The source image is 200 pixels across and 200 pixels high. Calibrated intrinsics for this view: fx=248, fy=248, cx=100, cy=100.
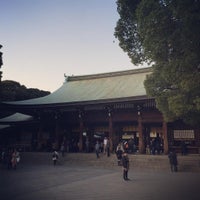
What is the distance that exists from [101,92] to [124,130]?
168 inches

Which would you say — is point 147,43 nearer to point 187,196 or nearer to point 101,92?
point 187,196

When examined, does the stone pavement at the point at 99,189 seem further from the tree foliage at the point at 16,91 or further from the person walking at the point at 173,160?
the tree foliage at the point at 16,91

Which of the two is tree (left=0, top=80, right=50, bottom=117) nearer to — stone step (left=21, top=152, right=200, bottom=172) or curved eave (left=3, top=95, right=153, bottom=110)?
curved eave (left=3, top=95, right=153, bottom=110)

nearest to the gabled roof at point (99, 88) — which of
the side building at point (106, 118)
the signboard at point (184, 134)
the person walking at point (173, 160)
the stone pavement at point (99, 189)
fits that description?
the side building at point (106, 118)

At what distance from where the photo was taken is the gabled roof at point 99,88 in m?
22.3

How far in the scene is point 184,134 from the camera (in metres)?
19.0

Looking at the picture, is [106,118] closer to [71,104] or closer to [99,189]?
[71,104]

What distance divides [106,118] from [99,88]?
482 centimetres

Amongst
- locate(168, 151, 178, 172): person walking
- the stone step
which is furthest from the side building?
locate(168, 151, 178, 172): person walking

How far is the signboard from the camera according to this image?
61.7 ft

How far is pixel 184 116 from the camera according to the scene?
11203 millimetres

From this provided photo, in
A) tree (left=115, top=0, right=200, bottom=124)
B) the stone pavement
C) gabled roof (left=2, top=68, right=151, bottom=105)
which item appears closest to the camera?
the stone pavement

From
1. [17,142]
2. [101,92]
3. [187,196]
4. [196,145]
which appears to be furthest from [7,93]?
[187,196]

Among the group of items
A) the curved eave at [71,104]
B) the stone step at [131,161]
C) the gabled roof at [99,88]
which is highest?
the gabled roof at [99,88]
